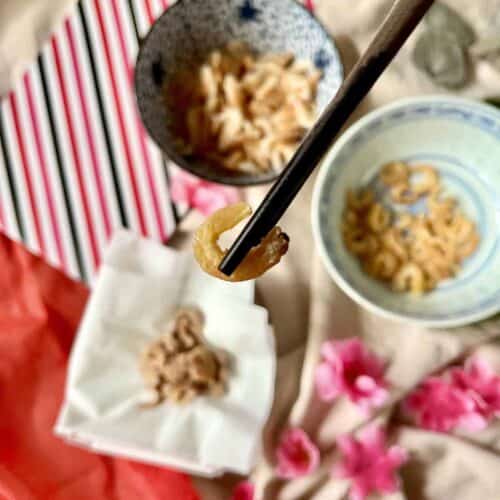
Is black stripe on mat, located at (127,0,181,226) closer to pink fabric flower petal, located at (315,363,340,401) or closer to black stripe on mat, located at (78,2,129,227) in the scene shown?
black stripe on mat, located at (78,2,129,227)

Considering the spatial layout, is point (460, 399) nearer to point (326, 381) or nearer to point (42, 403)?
point (326, 381)

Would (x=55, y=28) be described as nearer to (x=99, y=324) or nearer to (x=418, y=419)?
(x=99, y=324)

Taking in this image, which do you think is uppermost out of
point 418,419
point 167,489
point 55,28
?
point 55,28

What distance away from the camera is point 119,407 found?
2.05 feet

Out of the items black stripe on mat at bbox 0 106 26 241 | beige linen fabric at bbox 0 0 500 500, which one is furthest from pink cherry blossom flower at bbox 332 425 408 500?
black stripe on mat at bbox 0 106 26 241

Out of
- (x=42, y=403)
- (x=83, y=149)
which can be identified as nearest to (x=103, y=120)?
(x=83, y=149)

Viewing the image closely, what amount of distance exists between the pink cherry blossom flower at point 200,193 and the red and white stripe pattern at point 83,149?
1 centimetres

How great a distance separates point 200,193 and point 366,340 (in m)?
0.18

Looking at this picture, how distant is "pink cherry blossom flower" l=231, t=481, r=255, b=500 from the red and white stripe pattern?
0.71 ft

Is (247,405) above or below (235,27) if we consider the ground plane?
below

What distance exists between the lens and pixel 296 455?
63 cm

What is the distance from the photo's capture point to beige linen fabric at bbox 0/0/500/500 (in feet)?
2.04

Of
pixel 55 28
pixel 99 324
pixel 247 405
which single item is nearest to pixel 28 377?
pixel 99 324

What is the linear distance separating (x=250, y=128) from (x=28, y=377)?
0.28 m
